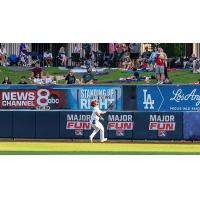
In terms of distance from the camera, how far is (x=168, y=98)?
3919 cm

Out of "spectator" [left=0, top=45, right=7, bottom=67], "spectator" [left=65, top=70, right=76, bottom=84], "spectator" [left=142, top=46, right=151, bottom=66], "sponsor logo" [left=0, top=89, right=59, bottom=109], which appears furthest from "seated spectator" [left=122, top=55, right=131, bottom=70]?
"spectator" [left=0, top=45, right=7, bottom=67]

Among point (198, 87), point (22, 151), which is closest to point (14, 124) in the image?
point (22, 151)

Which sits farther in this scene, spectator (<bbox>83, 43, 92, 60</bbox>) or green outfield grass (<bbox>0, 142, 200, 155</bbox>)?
spectator (<bbox>83, 43, 92, 60</bbox>)

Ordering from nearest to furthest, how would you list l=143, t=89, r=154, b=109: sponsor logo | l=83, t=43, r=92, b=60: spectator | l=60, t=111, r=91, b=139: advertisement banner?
l=60, t=111, r=91, b=139: advertisement banner → l=143, t=89, r=154, b=109: sponsor logo → l=83, t=43, r=92, b=60: spectator

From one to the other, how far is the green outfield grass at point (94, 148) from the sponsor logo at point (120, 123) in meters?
1.49

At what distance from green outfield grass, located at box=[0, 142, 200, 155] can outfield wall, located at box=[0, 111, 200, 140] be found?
1170mm

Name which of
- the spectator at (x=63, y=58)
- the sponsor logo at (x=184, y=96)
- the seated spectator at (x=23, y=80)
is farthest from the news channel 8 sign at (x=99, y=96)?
the spectator at (x=63, y=58)

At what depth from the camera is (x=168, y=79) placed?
4184 cm

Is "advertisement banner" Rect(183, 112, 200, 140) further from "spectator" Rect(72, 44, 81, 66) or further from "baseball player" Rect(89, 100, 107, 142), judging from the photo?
"spectator" Rect(72, 44, 81, 66)

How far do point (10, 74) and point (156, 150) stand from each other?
1511cm

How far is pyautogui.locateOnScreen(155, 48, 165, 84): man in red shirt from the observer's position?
41.6 metres

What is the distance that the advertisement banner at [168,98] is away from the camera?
128 ft

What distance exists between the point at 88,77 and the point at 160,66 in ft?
13.4

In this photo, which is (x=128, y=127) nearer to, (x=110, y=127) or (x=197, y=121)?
(x=110, y=127)
